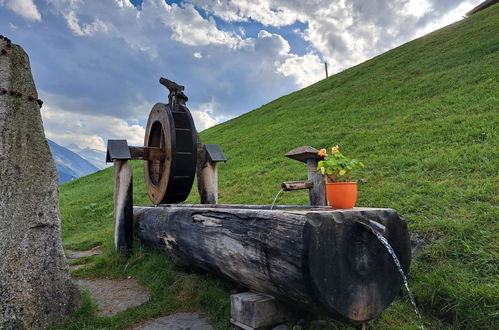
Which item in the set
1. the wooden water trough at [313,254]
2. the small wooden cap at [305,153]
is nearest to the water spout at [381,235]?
the wooden water trough at [313,254]

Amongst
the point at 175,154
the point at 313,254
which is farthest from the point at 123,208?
the point at 313,254

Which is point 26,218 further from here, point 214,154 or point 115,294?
point 214,154

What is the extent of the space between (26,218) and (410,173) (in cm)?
611

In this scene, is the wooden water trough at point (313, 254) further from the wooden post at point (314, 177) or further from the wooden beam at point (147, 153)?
the wooden beam at point (147, 153)

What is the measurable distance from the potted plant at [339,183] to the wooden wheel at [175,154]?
10.4 ft

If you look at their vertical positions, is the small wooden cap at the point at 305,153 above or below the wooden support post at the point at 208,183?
above

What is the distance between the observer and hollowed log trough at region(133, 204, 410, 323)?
2492mm

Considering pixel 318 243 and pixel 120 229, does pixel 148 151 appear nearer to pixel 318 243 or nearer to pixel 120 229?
pixel 120 229

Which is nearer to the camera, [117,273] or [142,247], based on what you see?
[117,273]

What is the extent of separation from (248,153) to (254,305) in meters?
11.5

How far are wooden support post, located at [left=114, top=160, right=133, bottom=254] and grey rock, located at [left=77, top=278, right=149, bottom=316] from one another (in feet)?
2.48

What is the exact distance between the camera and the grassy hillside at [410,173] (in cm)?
353

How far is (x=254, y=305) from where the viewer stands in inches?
117

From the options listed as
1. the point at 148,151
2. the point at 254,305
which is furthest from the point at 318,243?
the point at 148,151
